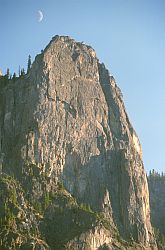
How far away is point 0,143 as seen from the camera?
197500mm

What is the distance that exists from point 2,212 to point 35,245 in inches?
619

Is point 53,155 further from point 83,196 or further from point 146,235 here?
point 146,235

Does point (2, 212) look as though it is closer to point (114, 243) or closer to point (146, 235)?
point (114, 243)

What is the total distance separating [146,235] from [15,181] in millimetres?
55286

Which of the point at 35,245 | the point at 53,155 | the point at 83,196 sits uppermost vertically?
the point at 53,155

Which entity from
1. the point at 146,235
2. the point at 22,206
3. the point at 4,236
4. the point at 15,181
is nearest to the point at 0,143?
the point at 15,181

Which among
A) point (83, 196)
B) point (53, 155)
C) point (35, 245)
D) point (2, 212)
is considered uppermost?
point (53, 155)

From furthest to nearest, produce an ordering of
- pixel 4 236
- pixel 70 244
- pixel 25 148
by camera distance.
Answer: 1. pixel 25 148
2. pixel 70 244
3. pixel 4 236

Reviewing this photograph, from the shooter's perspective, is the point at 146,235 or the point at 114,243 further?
the point at 146,235

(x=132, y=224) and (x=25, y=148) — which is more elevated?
(x=25, y=148)

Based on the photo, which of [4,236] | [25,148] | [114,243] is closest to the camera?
[4,236]

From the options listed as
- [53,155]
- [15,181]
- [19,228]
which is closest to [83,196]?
[53,155]

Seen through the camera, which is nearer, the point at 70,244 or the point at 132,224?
the point at 70,244

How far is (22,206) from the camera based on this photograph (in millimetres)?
167125
